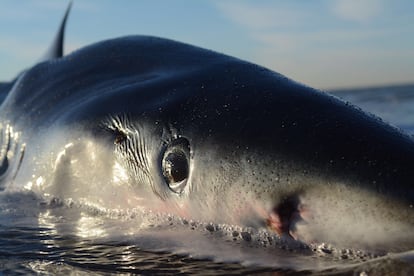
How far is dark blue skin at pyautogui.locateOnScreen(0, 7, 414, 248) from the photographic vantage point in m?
1.28

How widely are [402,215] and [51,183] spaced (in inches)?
54.7

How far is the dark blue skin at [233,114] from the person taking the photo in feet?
4.20

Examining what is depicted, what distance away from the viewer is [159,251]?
154 cm

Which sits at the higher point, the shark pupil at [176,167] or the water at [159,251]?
the shark pupil at [176,167]

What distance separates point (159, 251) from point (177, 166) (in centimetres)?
22

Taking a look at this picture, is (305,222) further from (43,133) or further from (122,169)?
(43,133)

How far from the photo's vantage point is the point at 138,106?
188 centimetres

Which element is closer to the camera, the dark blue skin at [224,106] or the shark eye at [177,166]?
the dark blue skin at [224,106]

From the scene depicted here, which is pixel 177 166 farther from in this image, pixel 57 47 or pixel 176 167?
pixel 57 47

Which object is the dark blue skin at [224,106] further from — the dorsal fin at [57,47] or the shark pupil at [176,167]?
the dorsal fin at [57,47]

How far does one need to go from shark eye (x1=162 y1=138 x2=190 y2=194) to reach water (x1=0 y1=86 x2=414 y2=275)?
95 millimetres

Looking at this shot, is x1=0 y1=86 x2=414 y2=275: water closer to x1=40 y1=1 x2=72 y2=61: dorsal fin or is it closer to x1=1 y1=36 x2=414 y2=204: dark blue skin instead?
x1=1 y1=36 x2=414 y2=204: dark blue skin

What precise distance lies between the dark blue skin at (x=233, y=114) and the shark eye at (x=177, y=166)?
0.03 m

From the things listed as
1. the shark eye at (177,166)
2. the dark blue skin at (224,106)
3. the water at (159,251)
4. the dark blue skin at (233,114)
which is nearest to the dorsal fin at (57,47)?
the dark blue skin at (224,106)
